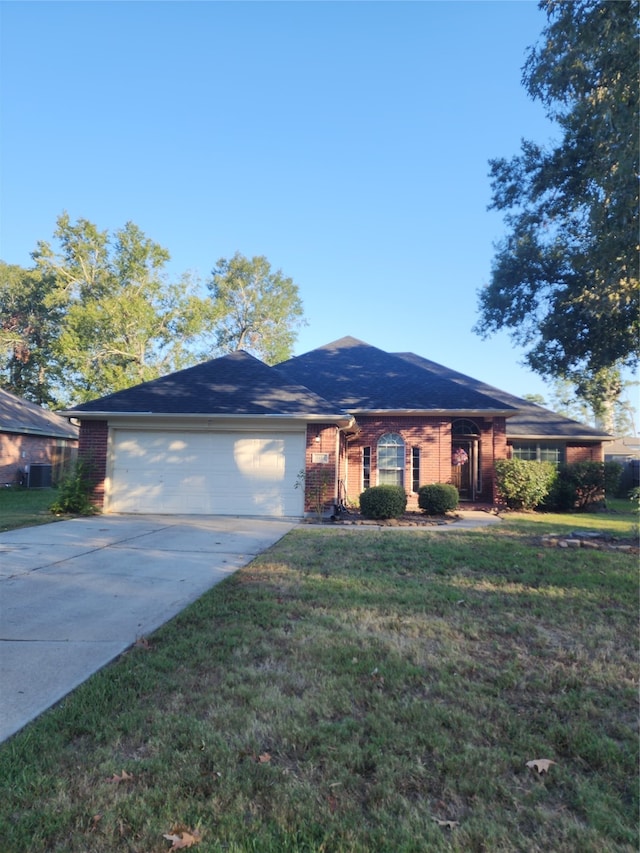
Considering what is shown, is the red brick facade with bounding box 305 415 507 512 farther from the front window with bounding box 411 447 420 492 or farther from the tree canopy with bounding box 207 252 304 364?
the tree canopy with bounding box 207 252 304 364

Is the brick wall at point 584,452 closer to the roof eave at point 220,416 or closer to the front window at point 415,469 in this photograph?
the front window at point 415,469

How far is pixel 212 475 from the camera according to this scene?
1276 cm

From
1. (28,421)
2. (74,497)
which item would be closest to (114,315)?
(28,421)

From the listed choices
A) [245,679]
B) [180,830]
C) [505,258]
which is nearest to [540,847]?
[180,830]

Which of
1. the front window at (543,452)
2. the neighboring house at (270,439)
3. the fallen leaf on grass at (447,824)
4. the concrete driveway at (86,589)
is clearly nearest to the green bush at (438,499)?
the neighboring house at (270,439)

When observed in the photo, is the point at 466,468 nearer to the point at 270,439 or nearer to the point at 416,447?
the point at 416,447

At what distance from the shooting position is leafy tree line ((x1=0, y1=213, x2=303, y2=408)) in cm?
2786

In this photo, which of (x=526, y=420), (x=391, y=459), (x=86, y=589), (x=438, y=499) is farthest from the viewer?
(x=526, y=420)

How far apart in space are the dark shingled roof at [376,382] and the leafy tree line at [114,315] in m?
13.5

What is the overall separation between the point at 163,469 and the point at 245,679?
1018cm

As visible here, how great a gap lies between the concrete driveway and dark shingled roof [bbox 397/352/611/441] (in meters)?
10.4

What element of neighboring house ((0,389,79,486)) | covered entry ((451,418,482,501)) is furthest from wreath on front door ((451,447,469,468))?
neighboring house ((0,389,79,486))

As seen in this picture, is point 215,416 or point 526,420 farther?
point 526,420

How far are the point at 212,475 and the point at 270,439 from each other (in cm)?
171
